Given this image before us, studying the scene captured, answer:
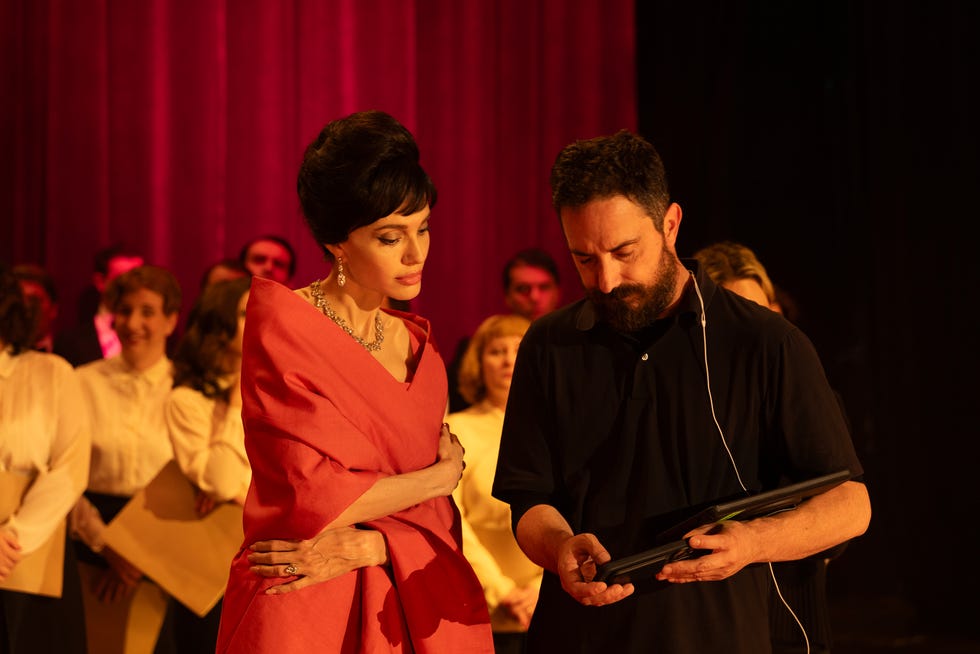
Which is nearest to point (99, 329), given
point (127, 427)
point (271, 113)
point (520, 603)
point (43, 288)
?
point (43, 288)

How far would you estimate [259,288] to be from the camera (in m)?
1.96

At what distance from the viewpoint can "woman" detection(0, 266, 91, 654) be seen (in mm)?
3080

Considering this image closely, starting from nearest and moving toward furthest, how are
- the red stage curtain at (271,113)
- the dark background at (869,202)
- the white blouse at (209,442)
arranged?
the white blouse at (209,442)
the red stage curtain at (271,113)
the dark background at (869,202)

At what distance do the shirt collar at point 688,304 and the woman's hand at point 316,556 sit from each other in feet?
1.61

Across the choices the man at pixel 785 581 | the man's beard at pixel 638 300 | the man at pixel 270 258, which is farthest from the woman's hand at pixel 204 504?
the man's beard at pixel 638 300

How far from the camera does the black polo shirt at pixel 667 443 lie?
1825 mm

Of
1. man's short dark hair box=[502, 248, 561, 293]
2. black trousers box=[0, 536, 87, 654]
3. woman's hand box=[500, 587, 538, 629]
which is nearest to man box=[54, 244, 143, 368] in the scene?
black trousers box=[0, 536, 87, 654]

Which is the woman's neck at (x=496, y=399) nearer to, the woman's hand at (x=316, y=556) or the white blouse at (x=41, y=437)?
the white blouse at (x=41, y=437)

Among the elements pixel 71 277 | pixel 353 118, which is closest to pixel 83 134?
pixel 71 277

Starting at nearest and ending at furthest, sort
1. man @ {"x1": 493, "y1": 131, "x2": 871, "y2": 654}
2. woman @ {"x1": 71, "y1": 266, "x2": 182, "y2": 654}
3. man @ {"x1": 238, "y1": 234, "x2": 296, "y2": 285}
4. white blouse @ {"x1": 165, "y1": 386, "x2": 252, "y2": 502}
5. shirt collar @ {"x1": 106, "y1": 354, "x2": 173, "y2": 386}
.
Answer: man @ {"x1": 493, "y1": 131, "x2": 871, "y2": 654} → white blouse @ {"x1": 165, "y1": 386, "x2": 252, "y2": 502} → woman @ {"x1": 71, "y1": 266, "x2": 182, "y2": 654} → shirt collar @ {"x1": 106, "y1": 354, "x2": 173, "y2": 386} → man @ {"x1": 238, "y1": 234, "x2": 296, "y2": 285}

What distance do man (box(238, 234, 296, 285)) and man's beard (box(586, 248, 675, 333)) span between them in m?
2.70

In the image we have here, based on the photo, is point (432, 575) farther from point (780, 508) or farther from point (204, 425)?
point (204, 425)

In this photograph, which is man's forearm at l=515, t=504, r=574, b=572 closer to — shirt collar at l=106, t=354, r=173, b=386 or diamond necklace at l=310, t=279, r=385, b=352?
diamond necklace at l=310, t=279, r=385, b=352

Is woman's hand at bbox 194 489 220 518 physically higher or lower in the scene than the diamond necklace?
lower
